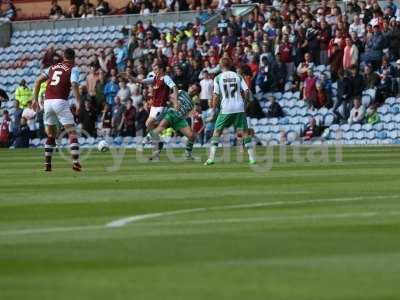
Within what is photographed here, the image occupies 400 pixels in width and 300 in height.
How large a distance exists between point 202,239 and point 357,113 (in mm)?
27781

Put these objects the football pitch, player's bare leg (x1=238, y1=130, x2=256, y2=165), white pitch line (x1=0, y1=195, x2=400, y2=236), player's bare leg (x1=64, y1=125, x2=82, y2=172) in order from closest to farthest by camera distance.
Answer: the football pitch, white pitch line (x1=0, y1=195, x2=400, y2=236), player's bare leg (x1=64, y1=125, x2=82, y2=172), player's bare leg (x1=238, y1=130, x2=256, y2=165)

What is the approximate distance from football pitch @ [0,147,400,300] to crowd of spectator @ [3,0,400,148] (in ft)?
60.6

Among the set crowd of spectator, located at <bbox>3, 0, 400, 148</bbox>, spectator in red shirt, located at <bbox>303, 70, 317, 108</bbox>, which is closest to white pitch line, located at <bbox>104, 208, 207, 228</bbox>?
crowd of spectator, located at <bbox>3, 0, 400, 148</bbox>

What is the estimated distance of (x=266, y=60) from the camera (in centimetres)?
3988

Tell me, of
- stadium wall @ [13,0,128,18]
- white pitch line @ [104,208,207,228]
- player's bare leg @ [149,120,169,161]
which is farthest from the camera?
stadium wall @ [13,0,128,18]

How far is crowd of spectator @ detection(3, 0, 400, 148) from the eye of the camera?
123ft

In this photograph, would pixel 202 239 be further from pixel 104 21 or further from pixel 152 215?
pixel 104 21

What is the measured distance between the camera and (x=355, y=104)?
37625 mm

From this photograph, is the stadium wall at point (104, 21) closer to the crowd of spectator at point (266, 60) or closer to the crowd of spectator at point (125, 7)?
the crowd of spectator at point (125, 7)

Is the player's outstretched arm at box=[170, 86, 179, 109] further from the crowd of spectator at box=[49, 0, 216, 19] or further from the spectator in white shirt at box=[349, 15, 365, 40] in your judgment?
the crowd of spectator at box=[49, 0, 216, 19]

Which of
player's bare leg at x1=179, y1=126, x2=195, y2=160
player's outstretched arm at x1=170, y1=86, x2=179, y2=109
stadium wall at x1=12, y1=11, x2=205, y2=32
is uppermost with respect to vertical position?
stadium wall at x1=12, y1=11, x2=205, y2=32

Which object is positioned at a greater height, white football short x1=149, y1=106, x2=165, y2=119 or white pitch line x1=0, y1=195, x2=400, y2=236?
white football short x1=149, y1=106, x2=165, y2=119

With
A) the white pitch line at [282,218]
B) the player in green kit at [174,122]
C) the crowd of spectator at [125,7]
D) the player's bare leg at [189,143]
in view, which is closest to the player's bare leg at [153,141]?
the player in green kit at [174,122]

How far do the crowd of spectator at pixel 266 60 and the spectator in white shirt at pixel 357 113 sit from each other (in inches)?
1.1
